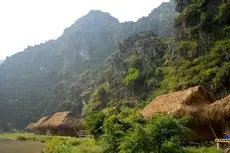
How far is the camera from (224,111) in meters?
17.2

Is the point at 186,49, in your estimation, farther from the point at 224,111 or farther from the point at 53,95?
the point at 53,95

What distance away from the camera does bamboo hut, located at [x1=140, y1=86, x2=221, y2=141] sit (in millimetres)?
18891

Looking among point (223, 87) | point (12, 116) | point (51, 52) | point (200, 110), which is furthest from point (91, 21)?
point (200, 110)

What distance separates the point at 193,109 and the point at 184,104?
73 centimetres

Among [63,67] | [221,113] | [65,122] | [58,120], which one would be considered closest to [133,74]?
[65,122]

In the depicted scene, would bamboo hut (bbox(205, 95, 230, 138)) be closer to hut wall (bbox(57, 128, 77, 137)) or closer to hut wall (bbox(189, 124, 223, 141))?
hut wall (bbox(189, 124, 223, 141))

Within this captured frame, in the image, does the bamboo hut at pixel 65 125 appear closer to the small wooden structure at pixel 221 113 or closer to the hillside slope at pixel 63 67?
the hillside slope at pixel 63 67

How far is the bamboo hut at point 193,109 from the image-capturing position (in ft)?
62.0

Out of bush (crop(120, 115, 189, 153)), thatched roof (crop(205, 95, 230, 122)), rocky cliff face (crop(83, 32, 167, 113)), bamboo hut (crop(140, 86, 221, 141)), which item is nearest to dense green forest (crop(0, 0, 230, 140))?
rocky cliff face (crop(83, 32, 167, 113))

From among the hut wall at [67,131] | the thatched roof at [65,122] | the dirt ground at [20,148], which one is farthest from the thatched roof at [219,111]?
the hut wall at [67,131]

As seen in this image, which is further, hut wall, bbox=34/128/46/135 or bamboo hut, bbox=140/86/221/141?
hut wall, bbox=34/128/46/135

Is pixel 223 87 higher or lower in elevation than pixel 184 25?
lower

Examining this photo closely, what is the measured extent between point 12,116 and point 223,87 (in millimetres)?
59781

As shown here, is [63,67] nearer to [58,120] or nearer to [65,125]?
[58,120]
